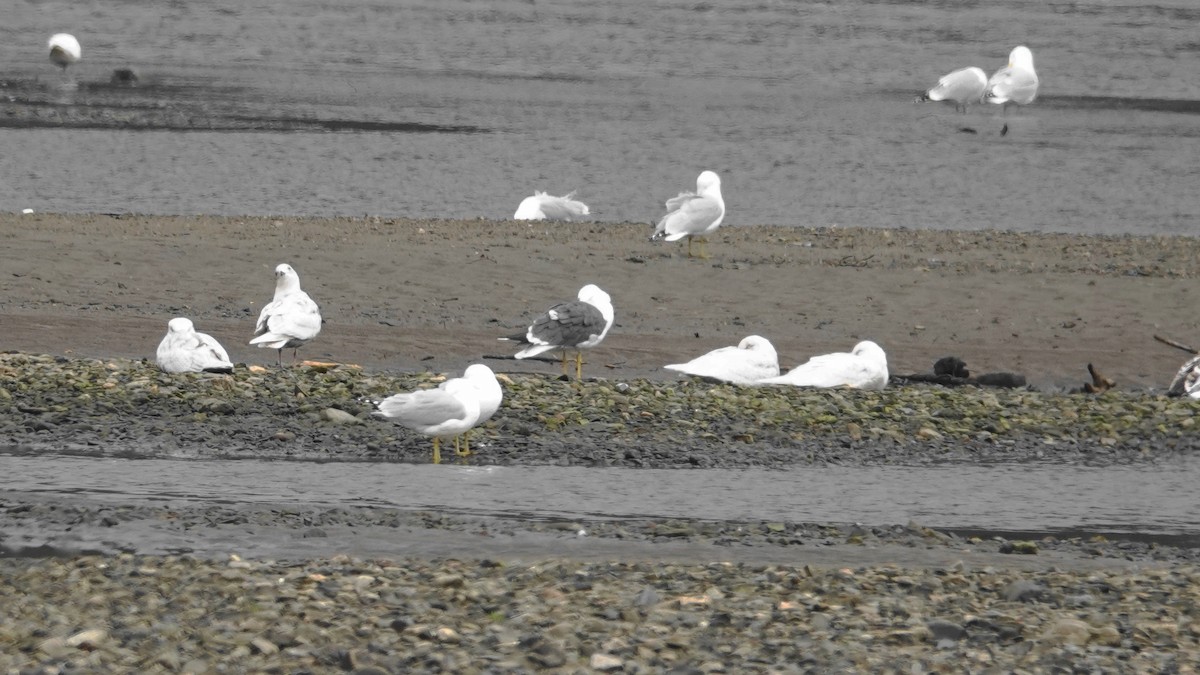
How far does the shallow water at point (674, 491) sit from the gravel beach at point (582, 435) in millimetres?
246

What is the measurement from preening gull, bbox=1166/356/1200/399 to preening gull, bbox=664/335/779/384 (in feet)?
8.73

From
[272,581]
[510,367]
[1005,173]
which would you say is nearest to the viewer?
[272,581]

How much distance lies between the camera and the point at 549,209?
59.0ft

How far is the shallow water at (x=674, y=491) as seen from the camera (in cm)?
819

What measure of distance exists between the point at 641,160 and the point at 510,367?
11118mm

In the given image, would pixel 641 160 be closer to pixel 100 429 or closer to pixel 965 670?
pixel 100 429

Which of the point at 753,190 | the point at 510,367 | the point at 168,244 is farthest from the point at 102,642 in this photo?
the point at 753,190

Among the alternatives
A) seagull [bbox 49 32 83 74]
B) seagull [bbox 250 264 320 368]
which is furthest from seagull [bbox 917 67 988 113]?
seagull [bbox 250 264 320 368]

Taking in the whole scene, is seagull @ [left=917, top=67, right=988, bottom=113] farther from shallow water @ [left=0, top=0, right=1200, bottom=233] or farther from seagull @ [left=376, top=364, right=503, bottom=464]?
seagull @ [left=376, top=364, right=503, bottom=464]

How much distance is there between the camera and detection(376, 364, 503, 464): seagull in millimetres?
9016

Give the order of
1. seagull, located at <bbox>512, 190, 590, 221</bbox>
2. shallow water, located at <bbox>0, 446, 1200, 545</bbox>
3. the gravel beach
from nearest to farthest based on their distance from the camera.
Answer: the gravel beach < shallow water, located at <bbox>0, 446, 1200, 545</bbox> < seagull, located at <bbox>512, 190, 590, 221</bbox>

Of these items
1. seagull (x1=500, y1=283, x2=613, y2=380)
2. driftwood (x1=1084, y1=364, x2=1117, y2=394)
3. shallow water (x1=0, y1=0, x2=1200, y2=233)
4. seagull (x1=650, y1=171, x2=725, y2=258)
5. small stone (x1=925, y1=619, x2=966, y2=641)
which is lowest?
small stone (x1=925, y1=619, x2=966, y2=641)

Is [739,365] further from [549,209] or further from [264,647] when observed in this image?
[549,209]

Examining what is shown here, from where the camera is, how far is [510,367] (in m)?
12.4
